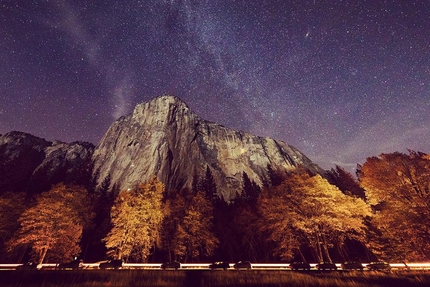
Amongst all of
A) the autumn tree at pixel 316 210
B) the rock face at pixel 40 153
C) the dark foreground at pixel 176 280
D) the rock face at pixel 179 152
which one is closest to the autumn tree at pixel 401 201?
the autumn tree at pixel 316 210

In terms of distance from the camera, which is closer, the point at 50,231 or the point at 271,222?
the point at 50,231

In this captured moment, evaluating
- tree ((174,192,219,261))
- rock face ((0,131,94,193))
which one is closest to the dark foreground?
tree ((174,192,219,261))

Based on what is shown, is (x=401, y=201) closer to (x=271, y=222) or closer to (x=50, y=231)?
(x=271, y=222)

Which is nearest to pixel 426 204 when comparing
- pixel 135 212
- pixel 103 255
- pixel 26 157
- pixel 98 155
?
pixel 135 212

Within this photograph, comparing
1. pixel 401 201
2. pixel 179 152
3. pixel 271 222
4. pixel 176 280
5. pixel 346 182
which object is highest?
pixel 179 152

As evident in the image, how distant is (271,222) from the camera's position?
3762 centimetres

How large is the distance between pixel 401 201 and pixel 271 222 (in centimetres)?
1853

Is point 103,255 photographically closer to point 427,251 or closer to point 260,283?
point 260,283

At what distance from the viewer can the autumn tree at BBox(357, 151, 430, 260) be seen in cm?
2173

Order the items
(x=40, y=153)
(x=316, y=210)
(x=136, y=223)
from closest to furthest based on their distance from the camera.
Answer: (x=316, y=210) → (x=136, y=223) → (x=40, y=153)

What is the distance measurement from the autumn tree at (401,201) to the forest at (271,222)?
0.26 feet

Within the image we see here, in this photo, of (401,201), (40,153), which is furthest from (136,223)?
(40,153)

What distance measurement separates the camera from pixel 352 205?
2912 centimetres

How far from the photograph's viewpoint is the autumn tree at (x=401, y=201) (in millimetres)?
21734
